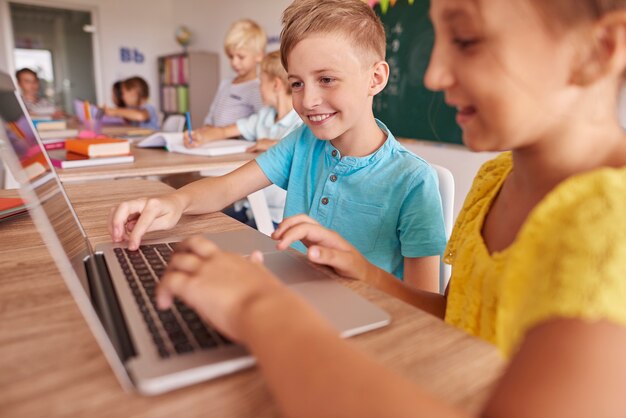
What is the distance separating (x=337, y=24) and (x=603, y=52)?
70 cm

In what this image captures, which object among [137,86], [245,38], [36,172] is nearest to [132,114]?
[137,86]

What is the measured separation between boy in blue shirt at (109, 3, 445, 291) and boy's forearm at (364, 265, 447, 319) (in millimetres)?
158

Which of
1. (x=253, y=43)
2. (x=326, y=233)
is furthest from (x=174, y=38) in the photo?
(x=326, y=233)

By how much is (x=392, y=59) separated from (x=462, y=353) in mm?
2755

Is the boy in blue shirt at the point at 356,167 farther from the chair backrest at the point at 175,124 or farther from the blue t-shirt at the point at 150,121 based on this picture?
the blue t-shirt at the point at 150,121

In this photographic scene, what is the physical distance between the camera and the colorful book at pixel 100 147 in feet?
5.48

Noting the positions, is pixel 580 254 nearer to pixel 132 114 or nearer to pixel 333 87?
pixel 333 87

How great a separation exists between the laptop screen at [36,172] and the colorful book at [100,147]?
3.31 feet

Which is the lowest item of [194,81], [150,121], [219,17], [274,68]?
[150,121]

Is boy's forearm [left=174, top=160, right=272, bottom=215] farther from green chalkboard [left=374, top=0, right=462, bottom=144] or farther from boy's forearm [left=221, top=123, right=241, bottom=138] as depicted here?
green chalkboard [left=374, top=0, right=462, bottom=144]

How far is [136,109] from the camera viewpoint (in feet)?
13.7

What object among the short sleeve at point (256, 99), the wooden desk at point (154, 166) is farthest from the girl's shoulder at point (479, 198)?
the short sleeve at point (256, 99)

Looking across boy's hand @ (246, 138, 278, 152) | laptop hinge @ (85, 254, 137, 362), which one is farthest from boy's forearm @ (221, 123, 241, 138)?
laptop hinge @ (85, 254, 137, 362)

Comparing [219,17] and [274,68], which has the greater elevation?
[219,17]
